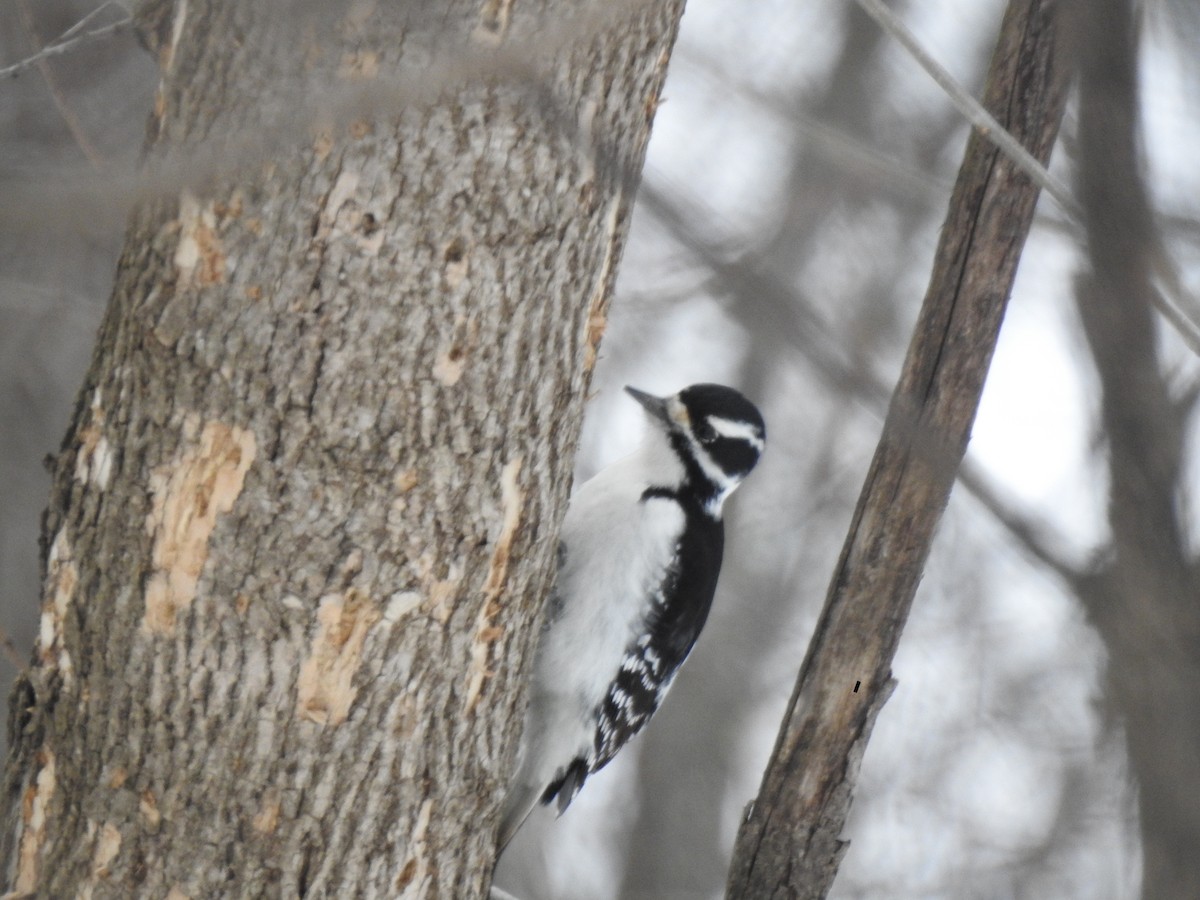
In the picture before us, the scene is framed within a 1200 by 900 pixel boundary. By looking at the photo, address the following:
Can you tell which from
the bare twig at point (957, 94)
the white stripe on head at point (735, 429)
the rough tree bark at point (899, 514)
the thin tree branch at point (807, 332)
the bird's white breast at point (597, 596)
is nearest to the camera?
the thin tree branch at point (807, 332)

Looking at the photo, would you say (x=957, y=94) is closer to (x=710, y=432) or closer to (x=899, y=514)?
(x=899, y=514)

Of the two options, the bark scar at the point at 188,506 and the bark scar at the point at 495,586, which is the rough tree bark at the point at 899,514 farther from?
the bark scar at the point at 188,506

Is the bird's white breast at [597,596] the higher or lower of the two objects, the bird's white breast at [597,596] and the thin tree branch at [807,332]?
the higher

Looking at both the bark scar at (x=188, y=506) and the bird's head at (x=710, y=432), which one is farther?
the bird's head at (x=710, y=432)

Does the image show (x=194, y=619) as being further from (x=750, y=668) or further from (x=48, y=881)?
(x=750, y=668)

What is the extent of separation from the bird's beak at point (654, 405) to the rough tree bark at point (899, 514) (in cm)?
111

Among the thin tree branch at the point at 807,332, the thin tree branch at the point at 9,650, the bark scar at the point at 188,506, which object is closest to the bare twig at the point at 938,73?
the thin tree branch at the point at 807,332

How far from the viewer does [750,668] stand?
7.49m

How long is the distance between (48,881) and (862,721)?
1.69m

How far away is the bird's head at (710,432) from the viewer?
3658 millimetres

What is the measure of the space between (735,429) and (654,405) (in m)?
0.28

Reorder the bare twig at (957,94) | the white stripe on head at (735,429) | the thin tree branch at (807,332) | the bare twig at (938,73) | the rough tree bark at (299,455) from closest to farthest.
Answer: the thin tree branch at (807,332) → the bare twig at (957,94) → the bare twig at (938,73) → the rough tree bark at (299,455) → the white stripe on head at (735,429)

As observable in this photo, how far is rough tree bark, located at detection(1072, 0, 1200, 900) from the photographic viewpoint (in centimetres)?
77

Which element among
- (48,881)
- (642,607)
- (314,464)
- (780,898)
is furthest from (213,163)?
(642,607)
